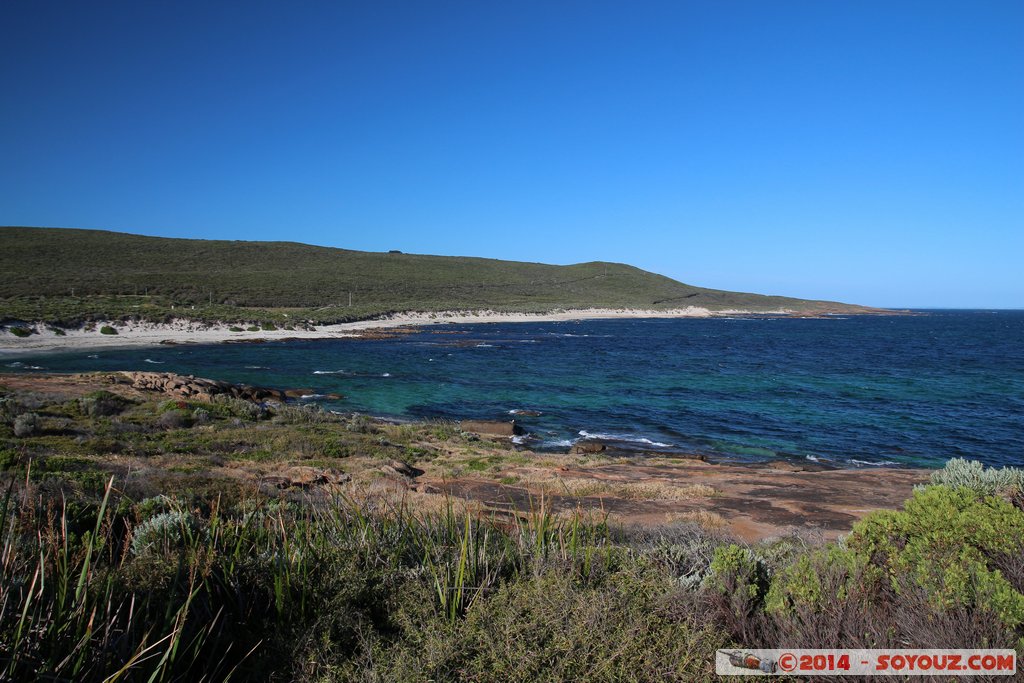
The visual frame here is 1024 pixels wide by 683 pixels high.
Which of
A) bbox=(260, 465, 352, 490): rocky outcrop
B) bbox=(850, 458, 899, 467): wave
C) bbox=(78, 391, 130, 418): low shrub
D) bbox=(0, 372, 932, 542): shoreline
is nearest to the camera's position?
bbox=(0, 372, 932, 542): shoreline

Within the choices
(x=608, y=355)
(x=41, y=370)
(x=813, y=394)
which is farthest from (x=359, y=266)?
(x=813, y=394)

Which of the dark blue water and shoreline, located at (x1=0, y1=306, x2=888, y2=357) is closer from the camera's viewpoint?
the dark blue water

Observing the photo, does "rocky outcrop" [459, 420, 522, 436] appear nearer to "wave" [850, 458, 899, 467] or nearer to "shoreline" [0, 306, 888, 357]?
"wave" [850, 458, 899, 467]

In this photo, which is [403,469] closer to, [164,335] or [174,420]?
[174,420]

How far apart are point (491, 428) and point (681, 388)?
13222 millimetres

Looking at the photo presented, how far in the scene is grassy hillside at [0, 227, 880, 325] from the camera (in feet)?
213

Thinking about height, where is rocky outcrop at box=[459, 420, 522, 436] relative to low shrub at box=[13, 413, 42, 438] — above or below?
below

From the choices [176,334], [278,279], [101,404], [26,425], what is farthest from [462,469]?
[278,279]

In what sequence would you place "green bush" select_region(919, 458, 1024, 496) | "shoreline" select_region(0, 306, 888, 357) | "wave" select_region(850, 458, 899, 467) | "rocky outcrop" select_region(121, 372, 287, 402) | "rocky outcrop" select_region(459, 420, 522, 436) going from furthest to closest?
"shoreline" select_region(0, 306, 888, 357) < "rocky outcrop" select_region(121, 372, 287, 402) < "rocky outcrop" select_region(459, 420, 522, 436) < "wave" select_region(850, 458, 899, 467) < "green bush" select_region(919, 458, 1024, 496)

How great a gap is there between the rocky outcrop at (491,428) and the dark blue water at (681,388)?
0.89 metres

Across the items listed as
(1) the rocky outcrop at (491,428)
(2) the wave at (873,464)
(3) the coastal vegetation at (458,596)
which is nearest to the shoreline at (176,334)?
(1) the rocky outcrop at (491,428)

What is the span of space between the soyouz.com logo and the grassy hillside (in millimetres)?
50324

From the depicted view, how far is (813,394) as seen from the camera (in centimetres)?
2712

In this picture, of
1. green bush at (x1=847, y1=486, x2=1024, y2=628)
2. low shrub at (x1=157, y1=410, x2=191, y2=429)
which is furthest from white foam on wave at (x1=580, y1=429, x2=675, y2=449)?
green bush at (x1=847, y1=486, x2=1024, y2=628)
